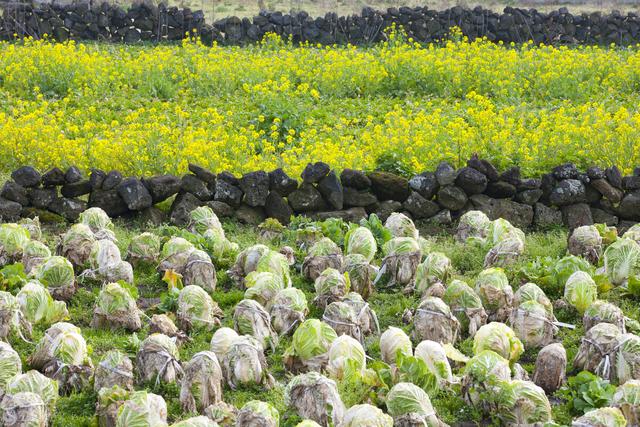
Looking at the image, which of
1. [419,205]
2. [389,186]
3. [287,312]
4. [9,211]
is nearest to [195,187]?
[9,211]

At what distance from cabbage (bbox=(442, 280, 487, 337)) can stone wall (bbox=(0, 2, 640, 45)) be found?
50.5 feet

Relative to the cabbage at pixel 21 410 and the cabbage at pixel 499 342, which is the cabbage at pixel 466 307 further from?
the cabbage at pixel 21 410

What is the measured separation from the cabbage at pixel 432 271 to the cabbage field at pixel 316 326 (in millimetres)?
18

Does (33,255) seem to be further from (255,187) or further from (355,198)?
(355,198)

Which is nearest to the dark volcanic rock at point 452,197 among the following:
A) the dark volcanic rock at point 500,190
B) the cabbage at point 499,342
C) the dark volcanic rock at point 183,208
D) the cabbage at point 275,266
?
the dark volcanic rock at point 500,190

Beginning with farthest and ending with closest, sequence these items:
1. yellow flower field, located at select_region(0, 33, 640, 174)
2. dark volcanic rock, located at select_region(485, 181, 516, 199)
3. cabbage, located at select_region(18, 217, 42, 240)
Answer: yellow flower field, located at select_region(0, 33, 640, 174), dark volcanic rock, located at select_region(485, 181, 516, 199), cabbage, located at select_region(18, 217, 42, 240)

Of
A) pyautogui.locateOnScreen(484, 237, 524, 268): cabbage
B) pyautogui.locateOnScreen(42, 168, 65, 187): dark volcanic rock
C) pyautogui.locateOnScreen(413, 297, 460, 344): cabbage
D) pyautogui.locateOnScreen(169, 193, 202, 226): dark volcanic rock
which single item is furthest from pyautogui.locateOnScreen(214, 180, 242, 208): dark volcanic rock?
pyautogui.locateOnScreen(413, 297, 460, 344): cabbage

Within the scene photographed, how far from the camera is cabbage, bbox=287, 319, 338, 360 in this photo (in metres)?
5.84

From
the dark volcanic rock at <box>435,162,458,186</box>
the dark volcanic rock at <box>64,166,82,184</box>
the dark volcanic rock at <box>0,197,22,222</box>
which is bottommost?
the dark volcanic rock at <box>0,197,22,222</box>

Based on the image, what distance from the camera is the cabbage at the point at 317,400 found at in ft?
16.6

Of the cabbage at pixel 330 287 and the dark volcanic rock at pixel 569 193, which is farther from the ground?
the dark volcanic rock at pixel 569 193

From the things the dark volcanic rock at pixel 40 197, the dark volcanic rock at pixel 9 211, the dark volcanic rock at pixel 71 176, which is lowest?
the dark volcanic rock at pixel 9 211

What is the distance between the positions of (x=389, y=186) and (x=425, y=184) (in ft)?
1.23

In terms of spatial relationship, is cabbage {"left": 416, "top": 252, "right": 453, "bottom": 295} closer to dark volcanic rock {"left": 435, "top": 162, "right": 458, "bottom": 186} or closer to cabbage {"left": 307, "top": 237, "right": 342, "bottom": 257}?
cabbage {"left": 307, "top": 237, "right": 342, "bottom": 257}
